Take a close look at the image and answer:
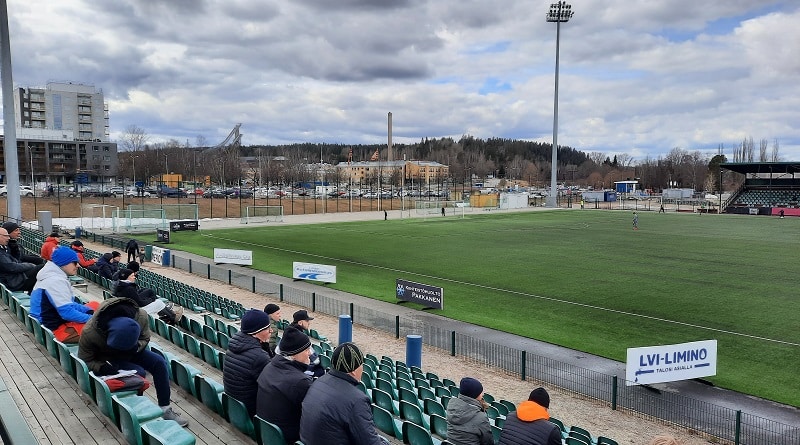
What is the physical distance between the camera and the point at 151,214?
2131 inches

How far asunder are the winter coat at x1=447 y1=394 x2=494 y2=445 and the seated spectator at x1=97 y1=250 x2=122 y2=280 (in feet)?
49.1

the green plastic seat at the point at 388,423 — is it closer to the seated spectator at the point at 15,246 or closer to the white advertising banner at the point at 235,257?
the seated spectator at the point at 15,246

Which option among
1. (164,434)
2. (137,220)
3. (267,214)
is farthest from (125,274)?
(267,214)

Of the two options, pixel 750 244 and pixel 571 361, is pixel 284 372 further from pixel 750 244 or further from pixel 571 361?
pixel 750 244

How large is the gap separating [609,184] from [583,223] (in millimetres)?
131742

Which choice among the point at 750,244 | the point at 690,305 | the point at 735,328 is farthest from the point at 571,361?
the point at 750,244

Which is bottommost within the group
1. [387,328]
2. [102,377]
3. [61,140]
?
[387,328]

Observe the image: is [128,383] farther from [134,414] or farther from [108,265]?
[108,265]

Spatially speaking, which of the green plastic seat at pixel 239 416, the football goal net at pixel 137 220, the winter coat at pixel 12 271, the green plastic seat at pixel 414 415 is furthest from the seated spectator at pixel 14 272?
the football goal net at pixel 137 220

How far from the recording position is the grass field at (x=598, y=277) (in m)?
18.8

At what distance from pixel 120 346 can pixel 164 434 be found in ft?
5.15

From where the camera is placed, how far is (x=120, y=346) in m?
6.24

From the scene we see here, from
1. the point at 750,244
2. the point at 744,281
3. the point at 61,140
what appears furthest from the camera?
the point at 61,140

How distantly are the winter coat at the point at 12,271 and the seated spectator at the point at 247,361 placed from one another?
26.1ft
